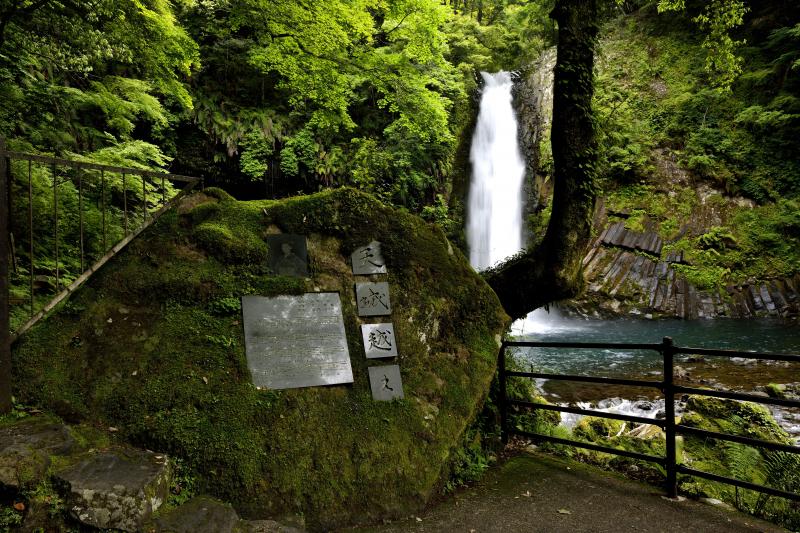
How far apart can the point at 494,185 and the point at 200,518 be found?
713 inches

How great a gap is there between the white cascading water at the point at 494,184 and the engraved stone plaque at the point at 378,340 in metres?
14.0

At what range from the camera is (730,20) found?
639 cm

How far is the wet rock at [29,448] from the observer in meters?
2.46

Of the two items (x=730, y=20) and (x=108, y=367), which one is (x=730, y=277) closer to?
(x=730, y=20)

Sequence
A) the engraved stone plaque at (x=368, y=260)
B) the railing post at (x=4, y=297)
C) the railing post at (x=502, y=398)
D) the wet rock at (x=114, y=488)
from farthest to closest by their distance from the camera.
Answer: the railing post at (x=502, y=398) < the engraved stone plaque at (x=368, y=260) < the railing post at (x=4, y=297) < the wet rock at (x=114, y=488)

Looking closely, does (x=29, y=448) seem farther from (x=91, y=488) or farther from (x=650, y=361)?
(x=650, y=361)

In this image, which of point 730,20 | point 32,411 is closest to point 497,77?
point 730,20

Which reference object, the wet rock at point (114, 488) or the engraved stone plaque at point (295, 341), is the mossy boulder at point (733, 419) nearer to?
the engraved stone plaque at point (295, 341)

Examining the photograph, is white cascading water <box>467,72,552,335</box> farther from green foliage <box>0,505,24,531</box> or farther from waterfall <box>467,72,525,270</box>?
green foliage <box>0,505,24,531</box>

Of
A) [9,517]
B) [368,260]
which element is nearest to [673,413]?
[368,260]

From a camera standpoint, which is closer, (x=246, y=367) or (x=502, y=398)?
(x=246, y=367)

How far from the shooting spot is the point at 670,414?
3.65 metres

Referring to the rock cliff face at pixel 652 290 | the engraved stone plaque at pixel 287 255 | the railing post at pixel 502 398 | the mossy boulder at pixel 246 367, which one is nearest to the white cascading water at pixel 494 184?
the rock cliff face at pixel 652 290

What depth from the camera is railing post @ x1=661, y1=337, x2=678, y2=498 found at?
3.62 metres
